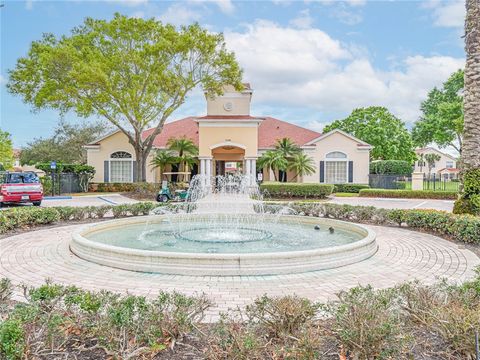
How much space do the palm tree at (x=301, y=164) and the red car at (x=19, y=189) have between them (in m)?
18.1

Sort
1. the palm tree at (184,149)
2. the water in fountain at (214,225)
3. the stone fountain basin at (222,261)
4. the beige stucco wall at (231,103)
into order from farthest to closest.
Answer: the beige stucco wall at (231,103) → the palm tree at (184,149) → the water in fountain at (214,225) → the stone fountain basin at (222,261)

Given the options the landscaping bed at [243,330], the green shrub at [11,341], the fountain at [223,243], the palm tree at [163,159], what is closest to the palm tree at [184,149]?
the palm tree at [163,159]

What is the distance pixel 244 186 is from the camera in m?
28.1

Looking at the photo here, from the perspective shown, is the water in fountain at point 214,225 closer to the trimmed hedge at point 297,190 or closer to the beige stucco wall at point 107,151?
the trimmed hedge at point 297,190

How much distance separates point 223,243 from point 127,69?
20684 mm

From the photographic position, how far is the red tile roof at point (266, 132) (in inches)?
1272

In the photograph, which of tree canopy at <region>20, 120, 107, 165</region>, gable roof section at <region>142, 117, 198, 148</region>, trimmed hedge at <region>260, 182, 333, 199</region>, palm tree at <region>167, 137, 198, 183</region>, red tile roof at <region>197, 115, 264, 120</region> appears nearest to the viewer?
trimmed hedge at <region>260, 182, 333, 199</region>

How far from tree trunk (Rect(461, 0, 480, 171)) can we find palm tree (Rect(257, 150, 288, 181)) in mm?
17694

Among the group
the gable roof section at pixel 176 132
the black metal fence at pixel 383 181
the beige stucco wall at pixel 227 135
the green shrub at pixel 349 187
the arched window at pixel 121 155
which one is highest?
the gable roof section at pixel 176 132

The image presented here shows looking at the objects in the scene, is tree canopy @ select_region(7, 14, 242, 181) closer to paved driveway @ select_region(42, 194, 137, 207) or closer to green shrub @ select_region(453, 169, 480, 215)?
paved driveway @ select_region(42, 194, 137, 207)

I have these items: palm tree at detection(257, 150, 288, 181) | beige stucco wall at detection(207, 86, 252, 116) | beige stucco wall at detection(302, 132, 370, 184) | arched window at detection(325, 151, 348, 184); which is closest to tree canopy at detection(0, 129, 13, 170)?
beige stucco wall at detection(207, 86, 252, 116)

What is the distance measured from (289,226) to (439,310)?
28.1 feet

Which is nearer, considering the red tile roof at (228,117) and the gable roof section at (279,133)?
the red tile roof at (228,117)

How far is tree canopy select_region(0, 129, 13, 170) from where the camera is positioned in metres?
46.0
